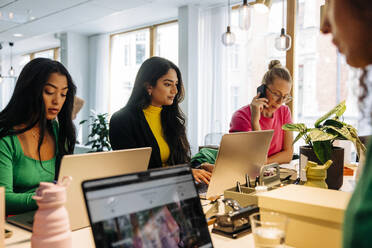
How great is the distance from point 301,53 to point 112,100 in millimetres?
3951

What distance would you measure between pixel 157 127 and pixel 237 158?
892 millimetres

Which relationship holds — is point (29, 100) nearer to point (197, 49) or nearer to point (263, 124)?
point (263, 124)

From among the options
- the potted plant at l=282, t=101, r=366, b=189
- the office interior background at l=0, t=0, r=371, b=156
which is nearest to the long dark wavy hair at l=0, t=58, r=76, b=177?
the potted plant at l=282, t=101, r=366, b=189

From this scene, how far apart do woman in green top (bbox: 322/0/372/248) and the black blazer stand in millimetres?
1645

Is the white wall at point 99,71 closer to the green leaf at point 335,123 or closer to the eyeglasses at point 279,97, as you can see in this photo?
the eyeglasses at point 279,97

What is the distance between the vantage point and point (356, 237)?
37cm

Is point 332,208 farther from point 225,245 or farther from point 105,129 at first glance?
point 105,129

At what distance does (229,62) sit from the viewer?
15.5ft

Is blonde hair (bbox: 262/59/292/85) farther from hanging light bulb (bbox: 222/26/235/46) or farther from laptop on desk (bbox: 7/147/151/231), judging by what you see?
laptop on desk (bbox: 7/147/151/231)

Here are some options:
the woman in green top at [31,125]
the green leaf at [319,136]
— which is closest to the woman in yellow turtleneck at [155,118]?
the woman in green top at [31,125]

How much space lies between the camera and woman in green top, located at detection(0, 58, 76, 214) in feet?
5.16

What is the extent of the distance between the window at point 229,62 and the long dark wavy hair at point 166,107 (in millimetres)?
2400

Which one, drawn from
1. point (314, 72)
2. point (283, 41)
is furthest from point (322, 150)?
point (314, 72)

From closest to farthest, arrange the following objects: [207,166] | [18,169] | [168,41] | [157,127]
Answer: [18,169] → [207,166] → [157,127] → [168,41]
